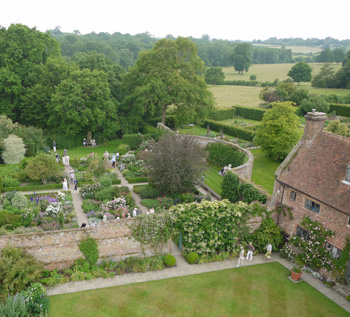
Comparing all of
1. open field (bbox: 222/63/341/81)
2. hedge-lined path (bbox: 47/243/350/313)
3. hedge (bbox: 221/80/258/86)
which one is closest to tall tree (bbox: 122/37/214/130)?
hedge-lined path (bbox: 47/243/350/313)

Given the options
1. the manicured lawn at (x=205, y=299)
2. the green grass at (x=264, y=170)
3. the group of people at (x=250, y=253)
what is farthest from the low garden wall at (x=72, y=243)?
the green grass at (x=264, y=170)

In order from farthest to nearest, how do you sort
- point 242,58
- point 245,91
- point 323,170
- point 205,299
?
point 242,58 → point 245,91 → point 323,170 → point 205,299

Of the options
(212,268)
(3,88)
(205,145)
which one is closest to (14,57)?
(3,88)

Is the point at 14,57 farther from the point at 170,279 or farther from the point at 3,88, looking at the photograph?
the point at 170,279

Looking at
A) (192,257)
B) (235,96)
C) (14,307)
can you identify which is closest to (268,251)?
(192,257)

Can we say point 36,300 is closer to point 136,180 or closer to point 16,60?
point 136,180

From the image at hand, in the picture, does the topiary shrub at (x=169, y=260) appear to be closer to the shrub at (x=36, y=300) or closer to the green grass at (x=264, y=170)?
the shrub at (x=36, y=300)
